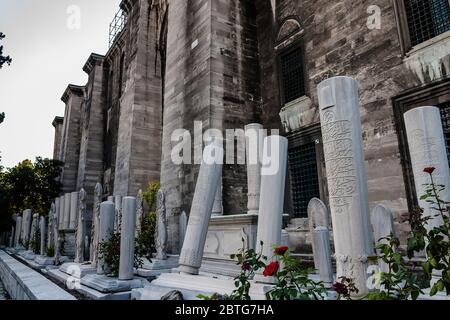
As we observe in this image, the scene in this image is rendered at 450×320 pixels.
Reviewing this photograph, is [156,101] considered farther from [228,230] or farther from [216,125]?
[228,230]

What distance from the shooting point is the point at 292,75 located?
10.1m

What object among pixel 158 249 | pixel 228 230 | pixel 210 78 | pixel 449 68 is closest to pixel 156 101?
pixel 210 78

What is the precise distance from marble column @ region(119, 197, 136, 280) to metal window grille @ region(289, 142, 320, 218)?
5.31 metres

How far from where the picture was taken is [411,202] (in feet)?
21.3

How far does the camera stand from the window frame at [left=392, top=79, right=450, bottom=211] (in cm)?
651

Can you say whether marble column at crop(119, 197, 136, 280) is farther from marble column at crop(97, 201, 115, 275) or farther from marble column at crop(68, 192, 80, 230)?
marble column at crop(68, 192, 80, 230)

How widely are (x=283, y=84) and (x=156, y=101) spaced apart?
7140mm

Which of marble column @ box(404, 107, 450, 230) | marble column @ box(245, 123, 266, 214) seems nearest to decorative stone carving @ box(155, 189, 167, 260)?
marble column @ box(245, 123, 266, 214)

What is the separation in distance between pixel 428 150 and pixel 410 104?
11.0 feet

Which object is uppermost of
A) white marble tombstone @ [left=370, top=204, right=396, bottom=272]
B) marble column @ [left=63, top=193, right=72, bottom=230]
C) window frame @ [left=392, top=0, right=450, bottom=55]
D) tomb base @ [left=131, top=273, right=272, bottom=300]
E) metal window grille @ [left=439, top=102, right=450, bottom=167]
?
window frame @ [left=392, top=0, right=450, bottom=55]

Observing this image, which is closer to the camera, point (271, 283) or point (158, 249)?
point (271, 283)

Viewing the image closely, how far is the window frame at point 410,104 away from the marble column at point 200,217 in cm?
451

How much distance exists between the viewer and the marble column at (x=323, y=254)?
14.4 feet

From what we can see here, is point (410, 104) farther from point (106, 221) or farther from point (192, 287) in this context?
point (106, 221)
